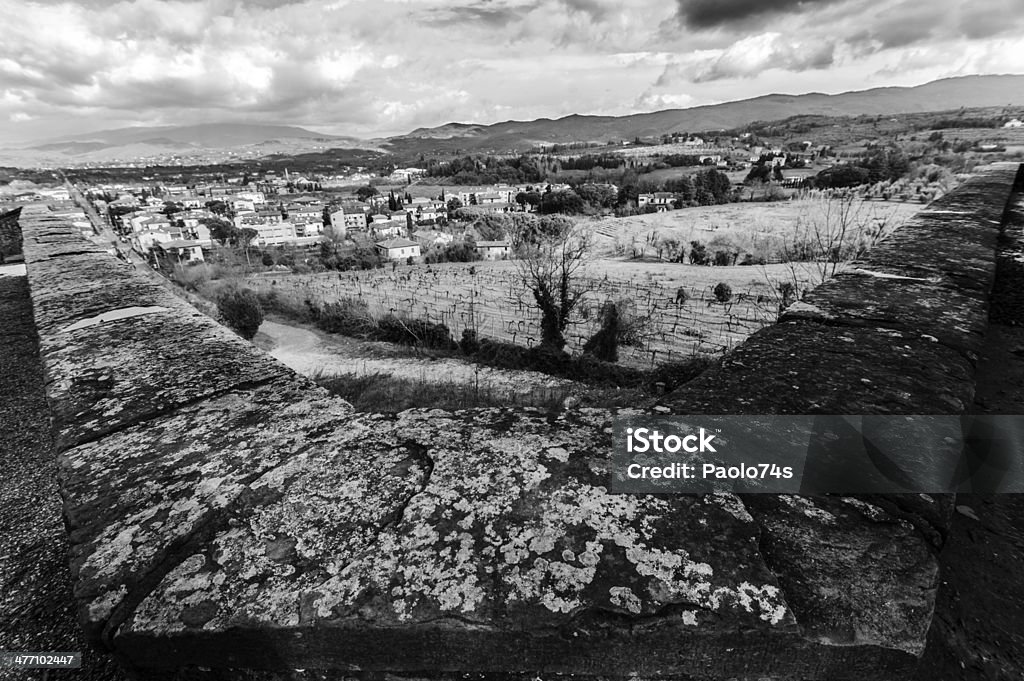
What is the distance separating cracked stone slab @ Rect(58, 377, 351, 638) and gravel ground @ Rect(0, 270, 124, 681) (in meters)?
0.27

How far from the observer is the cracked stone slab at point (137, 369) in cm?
149

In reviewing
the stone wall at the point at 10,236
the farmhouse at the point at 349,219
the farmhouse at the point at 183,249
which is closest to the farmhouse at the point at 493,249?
the farmhouse at the point at 183,249

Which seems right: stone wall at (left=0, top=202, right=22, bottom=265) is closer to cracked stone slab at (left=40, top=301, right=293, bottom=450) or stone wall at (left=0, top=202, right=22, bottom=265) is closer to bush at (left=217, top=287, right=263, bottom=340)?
cracked stone slab at (left=40, top=301, right=293, bottom=450)

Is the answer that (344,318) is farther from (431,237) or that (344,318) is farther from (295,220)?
(295,220)

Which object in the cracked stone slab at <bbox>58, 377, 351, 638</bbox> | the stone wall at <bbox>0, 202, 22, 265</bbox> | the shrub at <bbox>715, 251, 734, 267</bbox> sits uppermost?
the stone wall at <bbox>0, 202, 22, 265</bbox>

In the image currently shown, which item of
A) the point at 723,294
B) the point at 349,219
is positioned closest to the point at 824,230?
the point at 723,294

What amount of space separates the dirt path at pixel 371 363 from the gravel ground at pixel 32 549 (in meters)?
11.2

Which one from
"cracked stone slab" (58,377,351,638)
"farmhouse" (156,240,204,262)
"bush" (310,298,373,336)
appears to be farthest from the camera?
"farmhouse" (156,240,204,262)

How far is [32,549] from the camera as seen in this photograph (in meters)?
1.31

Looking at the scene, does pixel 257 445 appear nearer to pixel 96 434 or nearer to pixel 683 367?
pixel 96 434

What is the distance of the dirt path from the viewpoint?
1505cm

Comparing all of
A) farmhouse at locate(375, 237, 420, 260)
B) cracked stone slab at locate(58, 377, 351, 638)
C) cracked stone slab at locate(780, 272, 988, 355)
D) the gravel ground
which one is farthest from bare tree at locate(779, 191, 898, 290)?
farmhouse at locate(375, 237, 420, 260)

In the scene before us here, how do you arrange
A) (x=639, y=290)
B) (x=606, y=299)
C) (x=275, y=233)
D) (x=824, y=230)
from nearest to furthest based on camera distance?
(x=606, y=299)
(x=639, y=290)
(x=824, y=230)
(x=275, y=233)

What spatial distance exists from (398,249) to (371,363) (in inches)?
1665
